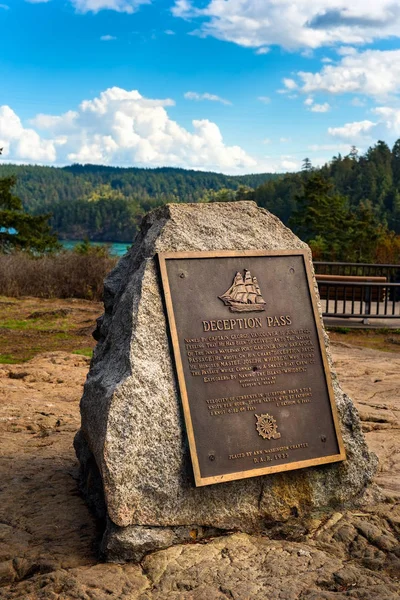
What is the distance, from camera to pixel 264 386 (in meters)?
3.96

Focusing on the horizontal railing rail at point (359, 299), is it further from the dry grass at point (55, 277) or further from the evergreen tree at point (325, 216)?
the evergreen tree at point (325, 216)

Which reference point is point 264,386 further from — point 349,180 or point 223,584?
point 349,180

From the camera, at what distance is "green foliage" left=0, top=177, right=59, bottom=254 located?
30.0 metres

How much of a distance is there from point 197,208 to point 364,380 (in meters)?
4.14

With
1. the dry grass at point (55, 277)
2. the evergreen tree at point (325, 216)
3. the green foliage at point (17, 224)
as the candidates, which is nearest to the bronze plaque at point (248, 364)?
the dry grass at point (55, 277)

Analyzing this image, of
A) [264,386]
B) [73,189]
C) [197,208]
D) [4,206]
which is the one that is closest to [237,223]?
[197,208]

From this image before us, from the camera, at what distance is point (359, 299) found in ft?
47.5

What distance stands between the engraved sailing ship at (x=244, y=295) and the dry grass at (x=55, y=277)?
1086 centimetres

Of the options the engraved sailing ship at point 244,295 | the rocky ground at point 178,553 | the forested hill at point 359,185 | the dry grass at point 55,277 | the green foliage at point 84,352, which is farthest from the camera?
the forested hill at point 359,185

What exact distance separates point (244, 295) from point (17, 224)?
28.2 meters

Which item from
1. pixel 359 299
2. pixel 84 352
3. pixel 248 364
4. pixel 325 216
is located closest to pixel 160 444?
pixel 248 364

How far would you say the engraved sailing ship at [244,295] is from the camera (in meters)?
4.00

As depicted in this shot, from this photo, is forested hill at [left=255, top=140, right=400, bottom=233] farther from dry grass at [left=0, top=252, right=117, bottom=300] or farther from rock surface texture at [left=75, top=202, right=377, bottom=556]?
rock surface texture at [left=75, top=202, right=377, bottom=556]

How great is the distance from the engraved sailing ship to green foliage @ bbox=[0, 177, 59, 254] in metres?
26.5
